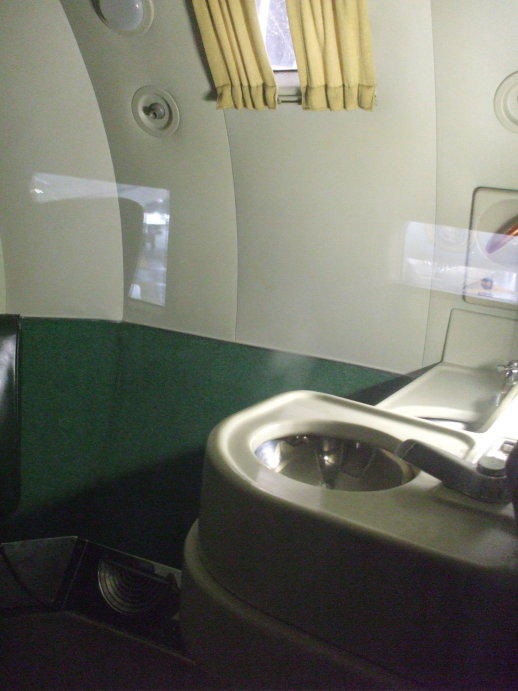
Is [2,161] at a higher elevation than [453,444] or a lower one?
higher

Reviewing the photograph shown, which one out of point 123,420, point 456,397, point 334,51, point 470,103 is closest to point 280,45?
point 334,51

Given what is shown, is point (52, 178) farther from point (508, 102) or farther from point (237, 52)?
point (508, 102)

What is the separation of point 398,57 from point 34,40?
1184 millimetres

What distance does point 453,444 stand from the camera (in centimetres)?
109

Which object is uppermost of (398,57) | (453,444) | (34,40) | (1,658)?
(34,40)

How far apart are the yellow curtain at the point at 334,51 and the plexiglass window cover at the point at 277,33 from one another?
11 cm

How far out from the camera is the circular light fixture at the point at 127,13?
5.57 ft

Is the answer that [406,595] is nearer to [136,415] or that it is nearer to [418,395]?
[418,395]

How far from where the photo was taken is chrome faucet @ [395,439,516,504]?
87 centimetres

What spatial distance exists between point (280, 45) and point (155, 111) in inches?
19.3

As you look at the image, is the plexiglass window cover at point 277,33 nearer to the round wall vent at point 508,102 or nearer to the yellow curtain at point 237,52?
the yellow curtain at point 237,52

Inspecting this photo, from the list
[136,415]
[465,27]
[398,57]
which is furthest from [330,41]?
[136,415]

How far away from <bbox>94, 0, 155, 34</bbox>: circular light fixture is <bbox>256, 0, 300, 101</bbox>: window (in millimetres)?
333

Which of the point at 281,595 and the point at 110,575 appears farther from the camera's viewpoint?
the point at 110,575
